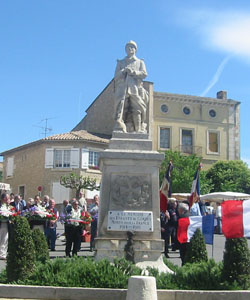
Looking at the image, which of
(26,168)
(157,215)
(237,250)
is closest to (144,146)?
(157,215)

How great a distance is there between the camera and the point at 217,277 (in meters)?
7.51

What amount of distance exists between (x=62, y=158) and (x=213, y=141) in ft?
56.9

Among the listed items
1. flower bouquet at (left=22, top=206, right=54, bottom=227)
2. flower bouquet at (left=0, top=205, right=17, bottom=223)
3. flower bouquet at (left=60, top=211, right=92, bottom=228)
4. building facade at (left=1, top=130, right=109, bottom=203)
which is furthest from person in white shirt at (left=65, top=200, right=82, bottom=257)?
building facade at (left=1, top=130, right=109, bottom=203)

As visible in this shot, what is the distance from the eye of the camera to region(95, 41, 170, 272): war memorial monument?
359 inches

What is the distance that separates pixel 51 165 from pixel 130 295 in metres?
37.4

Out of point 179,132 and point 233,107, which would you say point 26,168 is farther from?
point 233,107

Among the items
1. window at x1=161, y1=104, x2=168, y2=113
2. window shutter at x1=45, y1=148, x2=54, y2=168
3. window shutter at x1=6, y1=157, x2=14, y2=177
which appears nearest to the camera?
window shutter at x1=45, y1=148, x2=54, y2=168

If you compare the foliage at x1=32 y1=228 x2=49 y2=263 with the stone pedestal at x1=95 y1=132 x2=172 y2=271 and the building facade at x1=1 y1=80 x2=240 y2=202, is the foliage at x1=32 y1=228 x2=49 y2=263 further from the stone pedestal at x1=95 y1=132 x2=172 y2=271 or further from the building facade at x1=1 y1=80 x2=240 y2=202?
the building facade at x1=1 y1=80 x2=240 y2=202

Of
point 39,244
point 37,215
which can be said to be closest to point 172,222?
point 37,215

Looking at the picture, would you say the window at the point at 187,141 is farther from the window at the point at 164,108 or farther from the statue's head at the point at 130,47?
the statue's head at the point at 130,47

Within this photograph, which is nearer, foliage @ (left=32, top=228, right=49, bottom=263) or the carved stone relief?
foliage @ (left=32, top=228, right=49, bottom=263)

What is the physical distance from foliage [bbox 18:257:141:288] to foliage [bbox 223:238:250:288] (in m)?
A: 1.36

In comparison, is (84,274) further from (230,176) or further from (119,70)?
(230,176)

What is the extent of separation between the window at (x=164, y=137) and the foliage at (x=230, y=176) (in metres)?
5.65
